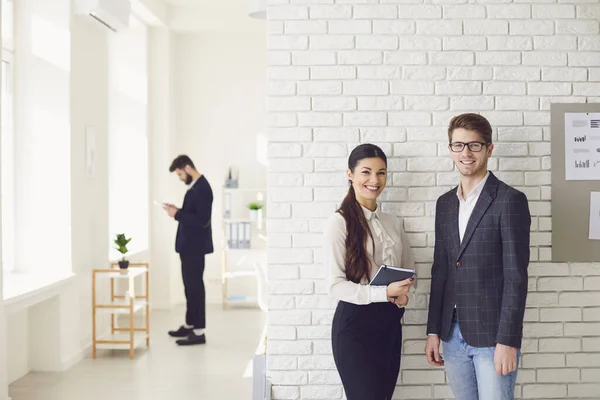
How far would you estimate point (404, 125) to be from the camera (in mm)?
3184

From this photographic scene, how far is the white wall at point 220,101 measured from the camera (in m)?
8.65

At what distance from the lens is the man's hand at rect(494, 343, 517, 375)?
8.36ft

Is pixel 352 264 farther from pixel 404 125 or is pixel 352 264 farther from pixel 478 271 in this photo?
pixel 404 125

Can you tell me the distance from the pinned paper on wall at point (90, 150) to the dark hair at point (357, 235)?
11.7ft

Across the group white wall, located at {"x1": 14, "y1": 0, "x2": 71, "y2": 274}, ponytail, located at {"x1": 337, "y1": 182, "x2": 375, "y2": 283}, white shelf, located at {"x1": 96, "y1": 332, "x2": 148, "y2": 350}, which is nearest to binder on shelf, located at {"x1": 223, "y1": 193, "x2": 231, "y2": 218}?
white shelf, located at {"x1": 96, "y1": 332, "x2": 148, "y2": 350}

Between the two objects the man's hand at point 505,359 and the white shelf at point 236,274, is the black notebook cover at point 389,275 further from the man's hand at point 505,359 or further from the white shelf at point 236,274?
the white shelf at point 236,274

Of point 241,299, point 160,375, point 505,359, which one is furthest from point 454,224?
point 241,299

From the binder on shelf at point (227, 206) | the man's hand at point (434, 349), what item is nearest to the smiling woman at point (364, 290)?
the man's hand at point (434, 349)

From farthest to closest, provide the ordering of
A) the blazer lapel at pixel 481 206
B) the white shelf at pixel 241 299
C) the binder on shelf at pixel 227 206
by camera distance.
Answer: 1. the binder on shelf at pixel 227 206
2. the white shelf at pixel 241 299
3. the blazer lapel at pixel 481 206

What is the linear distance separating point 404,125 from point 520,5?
0.75 meters

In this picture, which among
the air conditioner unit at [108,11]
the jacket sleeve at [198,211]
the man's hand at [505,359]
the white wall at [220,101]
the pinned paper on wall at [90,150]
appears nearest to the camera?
the man's hand at [505,359]

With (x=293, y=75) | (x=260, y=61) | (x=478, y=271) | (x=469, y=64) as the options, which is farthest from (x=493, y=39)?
(x=260, y=61)

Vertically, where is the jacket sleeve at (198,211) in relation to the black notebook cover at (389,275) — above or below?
above

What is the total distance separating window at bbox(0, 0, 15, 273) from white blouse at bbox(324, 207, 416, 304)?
338 centimetres
